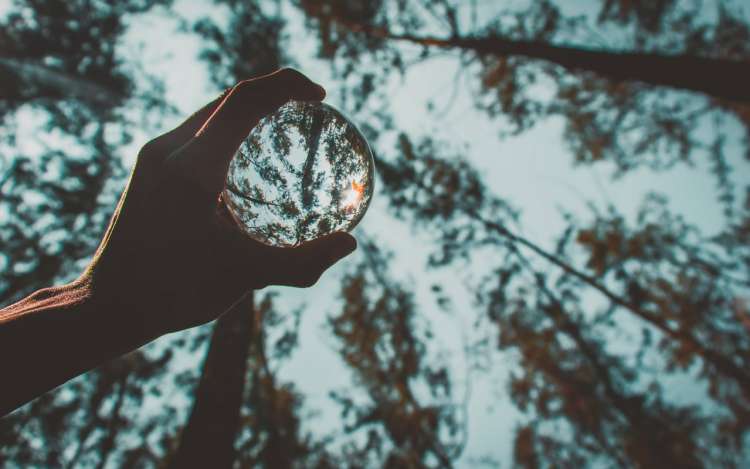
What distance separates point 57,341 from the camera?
1121 millimetres

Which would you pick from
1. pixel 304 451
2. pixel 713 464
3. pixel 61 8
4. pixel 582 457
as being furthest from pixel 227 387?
pixel 713 464

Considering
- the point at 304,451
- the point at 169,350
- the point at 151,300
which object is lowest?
the point at 151,300

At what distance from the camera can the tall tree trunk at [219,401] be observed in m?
4.19

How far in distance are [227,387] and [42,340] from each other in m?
4.22

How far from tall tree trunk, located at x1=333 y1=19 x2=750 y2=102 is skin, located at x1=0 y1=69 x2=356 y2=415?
448 centimetres

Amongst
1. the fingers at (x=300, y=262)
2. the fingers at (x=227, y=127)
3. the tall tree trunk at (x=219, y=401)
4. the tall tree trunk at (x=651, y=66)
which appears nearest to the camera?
the fingers at (x=227, y=127)

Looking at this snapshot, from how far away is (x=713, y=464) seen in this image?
62.4 ft

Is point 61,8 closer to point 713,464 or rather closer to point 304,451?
point 304,451

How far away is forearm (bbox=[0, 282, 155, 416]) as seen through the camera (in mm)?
1034

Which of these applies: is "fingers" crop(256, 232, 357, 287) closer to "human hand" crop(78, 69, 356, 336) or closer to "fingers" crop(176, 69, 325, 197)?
"human hand" crop(78, 69, 356, 336)

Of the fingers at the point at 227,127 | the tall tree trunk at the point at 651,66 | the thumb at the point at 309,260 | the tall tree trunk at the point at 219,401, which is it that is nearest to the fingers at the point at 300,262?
the thumb at the point at 309,260

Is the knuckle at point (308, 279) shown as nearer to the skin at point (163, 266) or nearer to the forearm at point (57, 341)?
the skin at point (163, 266)

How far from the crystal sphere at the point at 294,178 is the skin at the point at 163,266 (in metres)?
0.28

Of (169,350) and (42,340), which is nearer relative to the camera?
(42,340)
